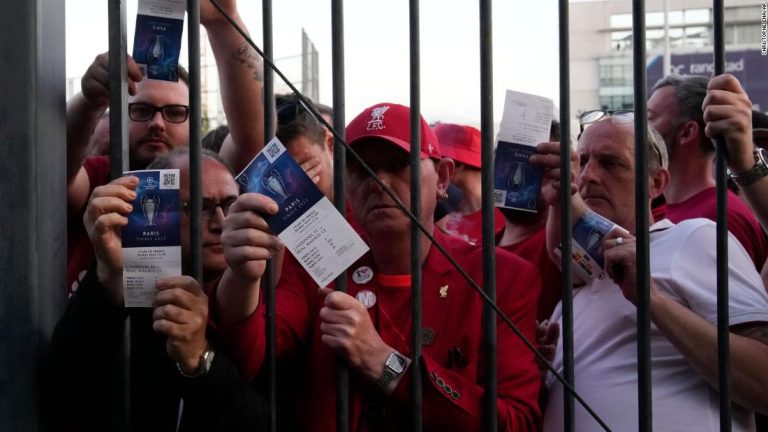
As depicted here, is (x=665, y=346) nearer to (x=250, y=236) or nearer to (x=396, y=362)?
(x=396, y=362)

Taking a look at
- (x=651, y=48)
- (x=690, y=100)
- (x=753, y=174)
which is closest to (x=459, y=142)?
(x=690, y=100)

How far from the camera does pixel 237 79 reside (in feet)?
7.54

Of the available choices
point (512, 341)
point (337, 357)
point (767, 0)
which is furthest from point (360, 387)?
point (767, 0)

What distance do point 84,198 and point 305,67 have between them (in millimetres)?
4016

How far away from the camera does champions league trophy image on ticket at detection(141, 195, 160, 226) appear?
5.57ft

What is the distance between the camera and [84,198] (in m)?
2.61

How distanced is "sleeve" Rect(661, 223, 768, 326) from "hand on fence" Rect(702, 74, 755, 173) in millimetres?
387

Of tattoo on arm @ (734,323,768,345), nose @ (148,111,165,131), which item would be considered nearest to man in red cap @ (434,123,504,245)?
nose @ (148,111,165,131)

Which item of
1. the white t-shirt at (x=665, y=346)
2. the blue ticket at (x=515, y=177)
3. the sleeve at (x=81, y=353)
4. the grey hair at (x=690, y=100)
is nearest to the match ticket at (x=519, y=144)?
the blue ticket at (x=515, y=177)

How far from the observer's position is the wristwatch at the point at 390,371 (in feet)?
5.90

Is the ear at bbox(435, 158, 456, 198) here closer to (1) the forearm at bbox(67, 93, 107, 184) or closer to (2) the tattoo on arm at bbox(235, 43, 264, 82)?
(2) the tattoo on arm at bbox(235, 43, 264, 82)

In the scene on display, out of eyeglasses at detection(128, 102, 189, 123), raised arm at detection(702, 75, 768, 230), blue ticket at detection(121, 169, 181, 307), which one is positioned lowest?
blue ticket at detection(121, 169, 181, 307)

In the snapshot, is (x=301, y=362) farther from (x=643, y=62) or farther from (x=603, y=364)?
(x=643, y=62)

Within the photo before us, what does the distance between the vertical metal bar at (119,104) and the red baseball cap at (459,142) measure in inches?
100
